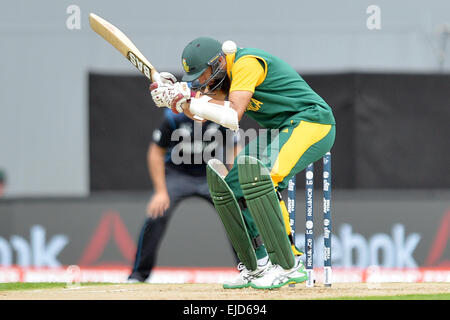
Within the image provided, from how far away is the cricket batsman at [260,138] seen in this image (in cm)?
540

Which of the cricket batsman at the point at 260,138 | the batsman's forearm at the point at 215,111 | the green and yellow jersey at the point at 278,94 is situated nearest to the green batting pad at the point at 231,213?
the cricket batsman at the point at 260,138

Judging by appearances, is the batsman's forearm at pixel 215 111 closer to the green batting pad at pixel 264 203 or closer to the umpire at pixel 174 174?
the green batting pad at pixel 264 203

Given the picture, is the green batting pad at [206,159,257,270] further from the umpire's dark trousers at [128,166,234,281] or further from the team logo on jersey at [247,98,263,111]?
the umpire's dark trousers at [128,166,234,281]

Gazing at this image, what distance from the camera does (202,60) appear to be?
549 centimetres

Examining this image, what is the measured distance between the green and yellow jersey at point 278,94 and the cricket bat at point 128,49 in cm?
56

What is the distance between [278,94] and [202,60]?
0.47 meters

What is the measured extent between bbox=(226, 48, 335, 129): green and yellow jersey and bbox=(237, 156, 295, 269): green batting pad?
374mm

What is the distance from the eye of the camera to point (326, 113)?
5.64m

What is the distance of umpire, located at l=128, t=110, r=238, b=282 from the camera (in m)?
8.14

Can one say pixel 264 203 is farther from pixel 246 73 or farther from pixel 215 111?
pixel 246 73

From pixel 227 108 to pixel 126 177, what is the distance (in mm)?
3659
